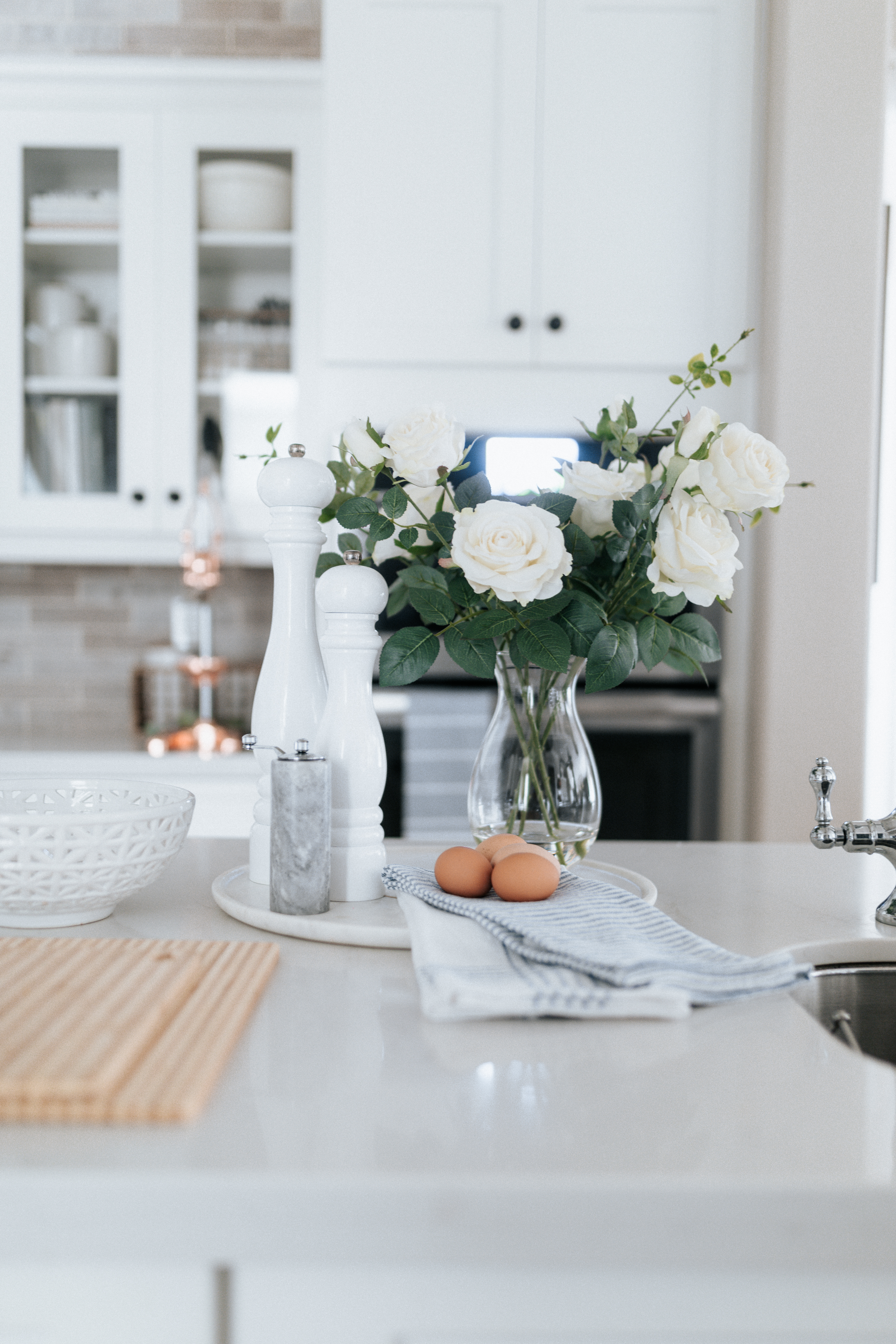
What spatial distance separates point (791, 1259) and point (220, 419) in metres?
2.14

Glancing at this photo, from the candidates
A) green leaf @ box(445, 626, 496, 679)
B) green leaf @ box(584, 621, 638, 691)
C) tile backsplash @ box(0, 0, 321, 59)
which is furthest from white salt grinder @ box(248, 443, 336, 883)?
tile backsplash @ box(0, 0, 321, 59)

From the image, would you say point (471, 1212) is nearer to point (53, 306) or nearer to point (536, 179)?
point (536, 179)

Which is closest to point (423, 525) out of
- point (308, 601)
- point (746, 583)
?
point (308, 601)

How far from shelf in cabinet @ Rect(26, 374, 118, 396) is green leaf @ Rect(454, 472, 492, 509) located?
5.39ft

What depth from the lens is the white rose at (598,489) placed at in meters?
0.92

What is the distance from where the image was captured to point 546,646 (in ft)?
2.98

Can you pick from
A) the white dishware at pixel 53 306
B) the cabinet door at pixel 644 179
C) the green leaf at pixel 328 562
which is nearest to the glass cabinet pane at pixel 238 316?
the white dishware at pixel 53 306

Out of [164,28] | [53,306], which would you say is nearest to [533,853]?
[53,306]

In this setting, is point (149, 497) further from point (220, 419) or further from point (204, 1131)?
point (204, 1131)

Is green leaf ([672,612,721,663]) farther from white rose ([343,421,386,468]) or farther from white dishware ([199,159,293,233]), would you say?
white dishware ([199,159,293,233])

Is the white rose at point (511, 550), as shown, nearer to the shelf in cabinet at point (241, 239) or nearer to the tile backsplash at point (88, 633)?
the shelf in cabinet at point (241, 239)

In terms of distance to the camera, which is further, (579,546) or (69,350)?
(69,350)

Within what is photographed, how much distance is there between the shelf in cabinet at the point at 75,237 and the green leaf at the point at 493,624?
1.82 m

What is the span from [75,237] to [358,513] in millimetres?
1755
